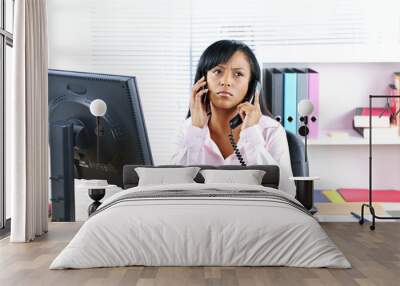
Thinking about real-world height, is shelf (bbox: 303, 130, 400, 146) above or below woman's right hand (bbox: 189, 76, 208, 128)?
below

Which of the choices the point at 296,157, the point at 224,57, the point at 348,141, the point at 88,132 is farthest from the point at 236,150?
the point at 88,132

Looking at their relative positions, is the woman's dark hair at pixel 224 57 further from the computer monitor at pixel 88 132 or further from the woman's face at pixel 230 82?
the computer monitor at pixel 88 132

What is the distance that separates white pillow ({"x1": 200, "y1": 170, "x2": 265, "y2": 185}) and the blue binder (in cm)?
74

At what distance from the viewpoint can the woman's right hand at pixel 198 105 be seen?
22.5ft

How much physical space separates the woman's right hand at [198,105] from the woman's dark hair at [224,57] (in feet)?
0.22

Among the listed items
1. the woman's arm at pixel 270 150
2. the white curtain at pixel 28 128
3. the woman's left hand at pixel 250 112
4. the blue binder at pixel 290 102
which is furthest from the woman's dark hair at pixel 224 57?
the white curtain at pixel 28 128

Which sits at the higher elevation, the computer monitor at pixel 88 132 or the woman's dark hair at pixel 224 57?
the woman's dark hair at pixel 224 57

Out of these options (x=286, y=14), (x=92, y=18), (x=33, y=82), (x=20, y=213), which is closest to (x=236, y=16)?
(x=286, y=14)

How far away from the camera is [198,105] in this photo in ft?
22.6

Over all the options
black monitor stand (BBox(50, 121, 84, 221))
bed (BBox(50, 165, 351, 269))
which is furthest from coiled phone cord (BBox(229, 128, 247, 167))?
bed (BBox(50, 165, 351, 269))

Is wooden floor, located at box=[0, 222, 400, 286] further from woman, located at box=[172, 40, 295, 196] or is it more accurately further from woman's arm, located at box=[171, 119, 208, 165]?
woman's arm, located at box=[171, 119, 208, 165]

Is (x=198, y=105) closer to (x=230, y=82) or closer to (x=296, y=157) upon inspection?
(x=230, y=82)

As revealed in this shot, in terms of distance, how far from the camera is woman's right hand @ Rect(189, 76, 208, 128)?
686cm

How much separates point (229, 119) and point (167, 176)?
99 centimetres
